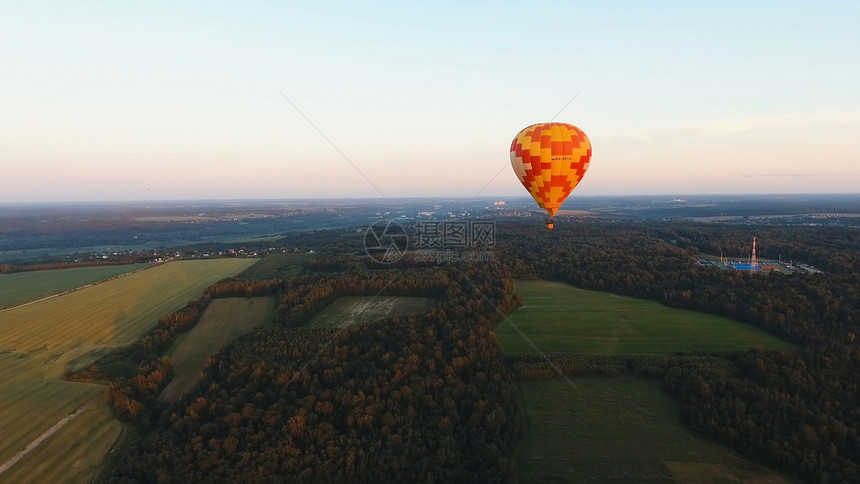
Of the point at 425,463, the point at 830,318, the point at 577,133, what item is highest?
the point at 577,133

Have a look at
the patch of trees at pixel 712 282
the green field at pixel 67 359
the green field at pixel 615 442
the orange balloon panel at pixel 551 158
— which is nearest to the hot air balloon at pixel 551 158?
the orange balloon panel at pixel 551 158

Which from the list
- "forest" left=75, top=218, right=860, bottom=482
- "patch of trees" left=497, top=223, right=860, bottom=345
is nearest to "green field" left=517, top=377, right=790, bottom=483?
"forest" left=75, top=218, right=860, bottom=482

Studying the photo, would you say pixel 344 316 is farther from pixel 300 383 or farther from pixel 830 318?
pixel 830 318

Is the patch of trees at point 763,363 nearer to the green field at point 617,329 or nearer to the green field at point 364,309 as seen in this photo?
the green field at point 617,329

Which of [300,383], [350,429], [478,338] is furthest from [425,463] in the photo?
[478,338]

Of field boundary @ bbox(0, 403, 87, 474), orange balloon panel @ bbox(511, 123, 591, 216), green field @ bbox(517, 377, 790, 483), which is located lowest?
green field @ bbox(517, 377, 790, 483)

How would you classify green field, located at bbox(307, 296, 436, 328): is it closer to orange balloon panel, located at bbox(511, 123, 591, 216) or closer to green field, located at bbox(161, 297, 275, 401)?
green field, located at bbox(161, 297, 275, 401)

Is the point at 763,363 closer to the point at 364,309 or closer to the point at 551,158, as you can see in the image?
the point at 551,158
